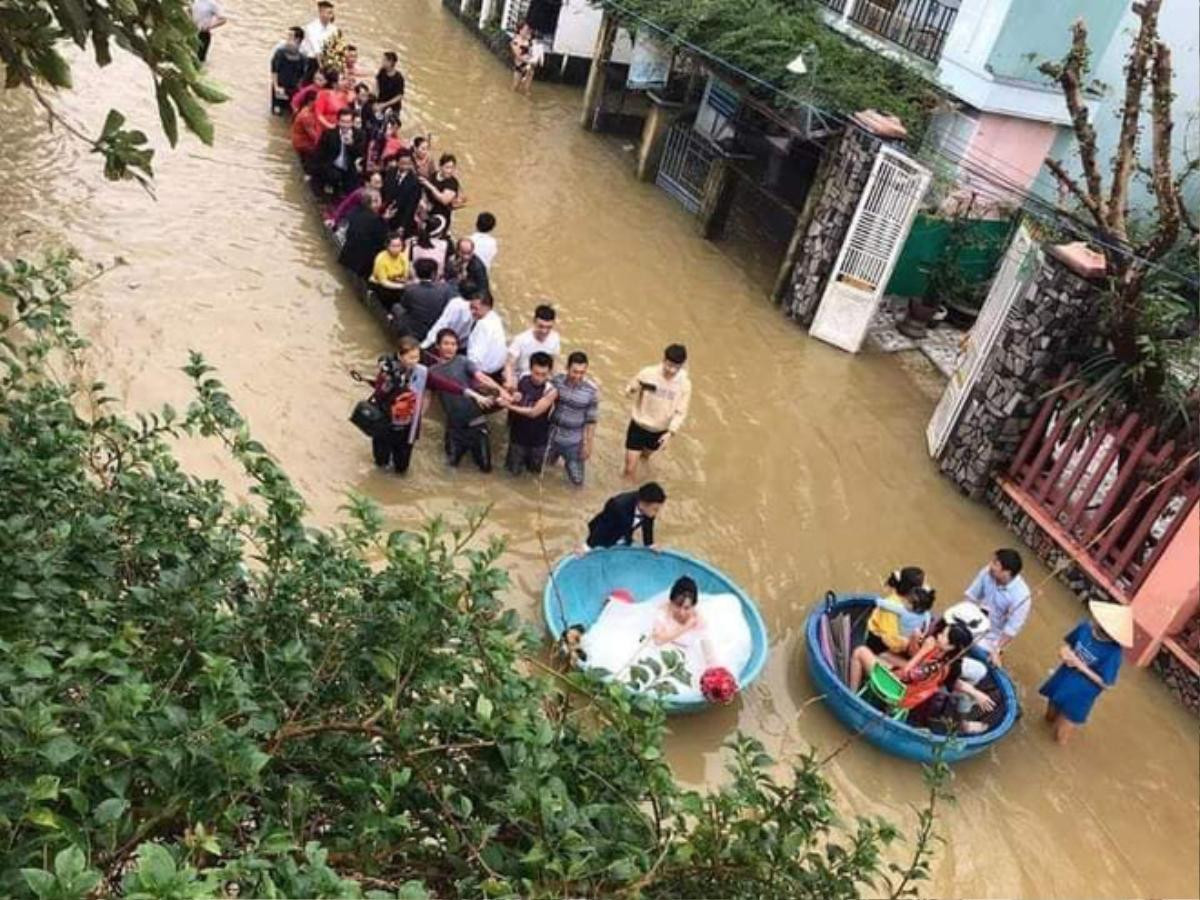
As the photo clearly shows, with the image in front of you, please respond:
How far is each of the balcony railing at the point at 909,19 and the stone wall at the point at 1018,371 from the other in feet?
16.9

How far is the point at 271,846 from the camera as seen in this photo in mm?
2420

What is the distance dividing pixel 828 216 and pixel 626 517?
20.7 ft

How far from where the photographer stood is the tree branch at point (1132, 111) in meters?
10.1

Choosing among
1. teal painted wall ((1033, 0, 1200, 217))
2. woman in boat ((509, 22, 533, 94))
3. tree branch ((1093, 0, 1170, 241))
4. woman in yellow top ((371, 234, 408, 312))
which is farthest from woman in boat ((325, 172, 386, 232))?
teal painted wall ((1033, 0, 1200, 217))

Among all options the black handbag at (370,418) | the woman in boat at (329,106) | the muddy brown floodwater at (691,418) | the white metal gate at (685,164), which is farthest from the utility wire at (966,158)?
the black handbag at (370,418)

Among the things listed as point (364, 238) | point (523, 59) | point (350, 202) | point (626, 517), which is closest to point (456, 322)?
point (364, 238)

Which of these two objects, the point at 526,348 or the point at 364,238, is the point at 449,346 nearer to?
the point at 526,348

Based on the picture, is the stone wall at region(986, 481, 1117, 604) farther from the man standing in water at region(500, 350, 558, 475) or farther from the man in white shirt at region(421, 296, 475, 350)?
the man in white shirt at region(421, 296, 475, 350)

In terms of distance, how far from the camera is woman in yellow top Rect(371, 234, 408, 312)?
10.7m

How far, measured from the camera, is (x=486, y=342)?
9570 mm

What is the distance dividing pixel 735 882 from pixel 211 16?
52.8 feet

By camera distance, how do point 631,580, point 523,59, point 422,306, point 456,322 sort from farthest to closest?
point 523,59 < point 422,306 < point 456,322 < point 631,580

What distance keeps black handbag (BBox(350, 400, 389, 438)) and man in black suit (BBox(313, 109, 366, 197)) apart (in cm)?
509

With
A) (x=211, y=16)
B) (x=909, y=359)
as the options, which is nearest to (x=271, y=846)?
(x=909, y=359)
